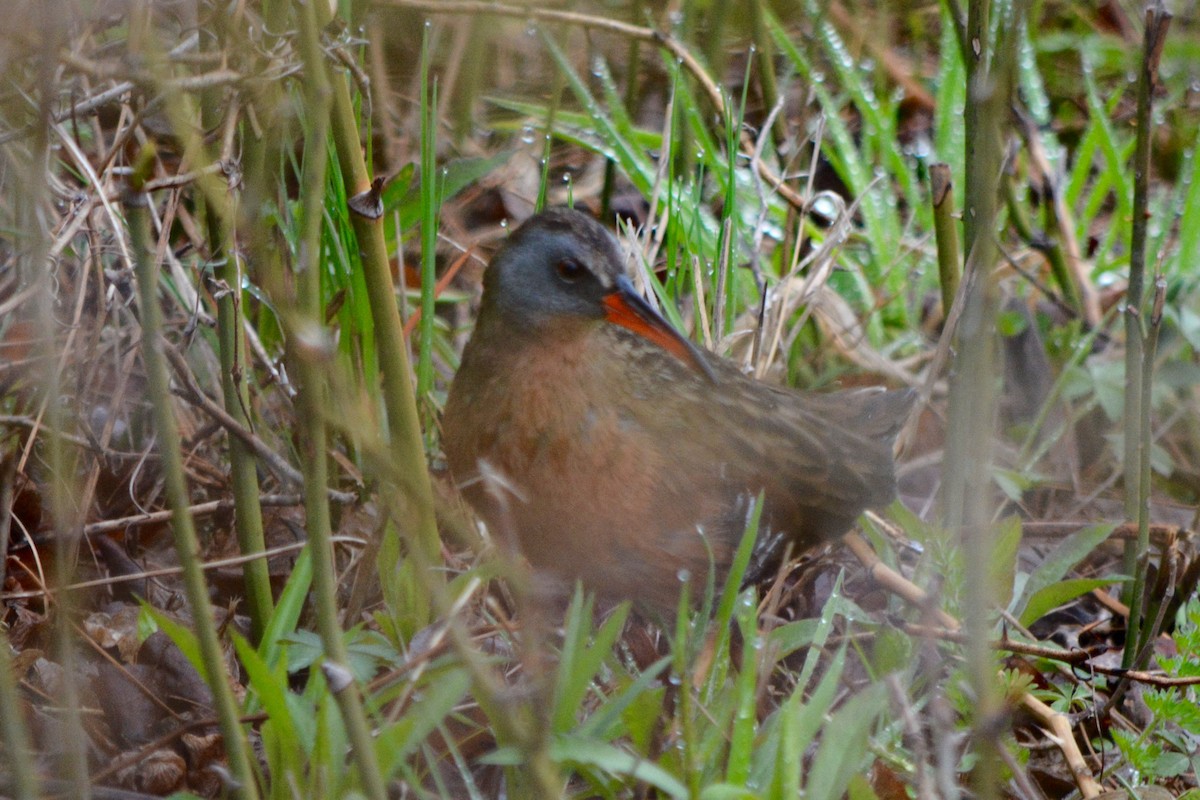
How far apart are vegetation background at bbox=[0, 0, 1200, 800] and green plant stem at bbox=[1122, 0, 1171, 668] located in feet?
0.04

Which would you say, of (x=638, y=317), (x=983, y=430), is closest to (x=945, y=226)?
(x=638, y=317)

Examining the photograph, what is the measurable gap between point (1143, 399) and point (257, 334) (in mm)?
1987

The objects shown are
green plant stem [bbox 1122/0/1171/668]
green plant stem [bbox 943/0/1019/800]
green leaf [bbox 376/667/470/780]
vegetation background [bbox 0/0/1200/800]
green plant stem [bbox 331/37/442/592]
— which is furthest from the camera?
green plant stem [bbox 1122/0/1171/668]

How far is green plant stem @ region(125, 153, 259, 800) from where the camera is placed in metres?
1.34

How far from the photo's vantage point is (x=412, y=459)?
2.26 meters

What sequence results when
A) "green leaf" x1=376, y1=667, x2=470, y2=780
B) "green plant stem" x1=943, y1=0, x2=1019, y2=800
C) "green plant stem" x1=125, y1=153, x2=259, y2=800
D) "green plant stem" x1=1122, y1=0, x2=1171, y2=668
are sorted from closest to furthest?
"green plant stem" x1=943, y1=0, x2=1019, y2=800
"green plant stem" x1=125, y1=153, x2=259, y2=800
"green leaf" x1=376, y1=667, x2=470, y2=780
"green plant stem" x1=1122, y1=0, x2=1171, y2=668

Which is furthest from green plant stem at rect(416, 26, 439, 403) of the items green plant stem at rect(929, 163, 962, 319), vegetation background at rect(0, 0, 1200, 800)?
green plant stem at rect(929, 163, 962, 319)

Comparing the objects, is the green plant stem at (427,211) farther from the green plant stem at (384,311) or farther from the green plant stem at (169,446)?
the green plant stem at (169,446)

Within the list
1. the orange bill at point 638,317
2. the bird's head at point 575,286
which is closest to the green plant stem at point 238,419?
the bird's head at point 575,286

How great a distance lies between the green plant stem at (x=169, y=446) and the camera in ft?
4.41

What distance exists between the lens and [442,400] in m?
3.41

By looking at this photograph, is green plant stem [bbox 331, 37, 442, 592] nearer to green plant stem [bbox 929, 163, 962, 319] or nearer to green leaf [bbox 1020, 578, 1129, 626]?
green plant stem [bbox 929, 163, 962, 319]

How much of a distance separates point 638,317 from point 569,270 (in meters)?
0.17

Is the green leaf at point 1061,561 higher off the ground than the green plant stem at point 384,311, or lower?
lower
